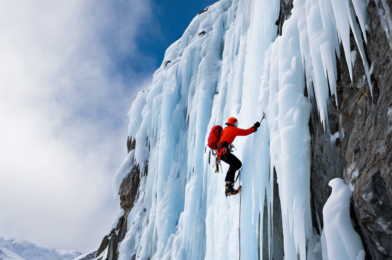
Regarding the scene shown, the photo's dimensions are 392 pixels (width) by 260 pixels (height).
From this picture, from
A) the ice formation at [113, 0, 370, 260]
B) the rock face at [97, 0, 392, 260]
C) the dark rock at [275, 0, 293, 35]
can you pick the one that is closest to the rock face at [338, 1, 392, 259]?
the rock face at [97, 0, 392, 260]

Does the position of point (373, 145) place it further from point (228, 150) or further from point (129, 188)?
point (129, 188)

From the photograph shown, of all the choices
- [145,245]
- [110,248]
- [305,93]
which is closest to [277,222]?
[305,93]

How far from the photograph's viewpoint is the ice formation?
124 inches

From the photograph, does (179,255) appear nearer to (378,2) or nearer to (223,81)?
(223,81)

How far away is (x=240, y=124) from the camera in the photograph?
16.7ft

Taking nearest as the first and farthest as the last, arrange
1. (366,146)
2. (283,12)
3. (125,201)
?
(366,146)
(283,12)
(125,201)

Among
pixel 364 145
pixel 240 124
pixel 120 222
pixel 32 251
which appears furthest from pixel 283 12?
pixel 32 251

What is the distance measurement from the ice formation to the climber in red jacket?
0.15 meters

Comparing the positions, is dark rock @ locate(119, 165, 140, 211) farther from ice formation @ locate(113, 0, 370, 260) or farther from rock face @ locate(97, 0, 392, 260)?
rock face @ locate(97, 0, 392, 260)

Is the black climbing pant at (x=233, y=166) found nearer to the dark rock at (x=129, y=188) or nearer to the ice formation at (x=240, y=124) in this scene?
the ice formation at (x=240, y=124)

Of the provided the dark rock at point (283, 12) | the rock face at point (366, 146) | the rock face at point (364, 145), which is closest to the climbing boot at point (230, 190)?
the rock face at point (364, 145)

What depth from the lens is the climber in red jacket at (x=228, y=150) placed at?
4263 mm

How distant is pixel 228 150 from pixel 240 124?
0.78 metres

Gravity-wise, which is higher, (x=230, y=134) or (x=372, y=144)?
(x=230, y=134)
